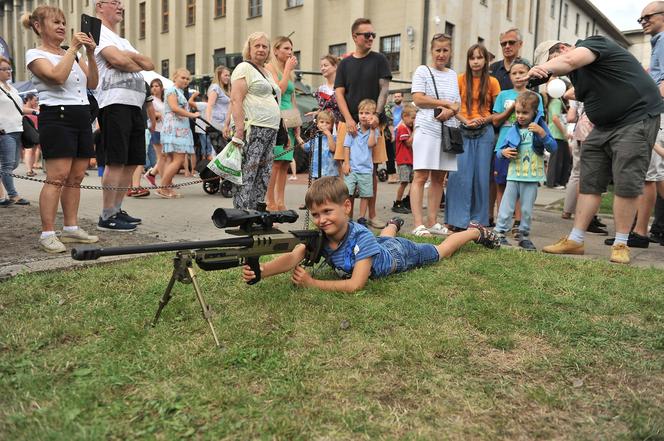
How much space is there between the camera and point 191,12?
105 ft

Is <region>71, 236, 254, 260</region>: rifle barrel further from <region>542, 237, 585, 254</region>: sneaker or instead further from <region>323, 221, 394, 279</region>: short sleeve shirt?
<region>542, 237, 585, 254</region>: sneaker

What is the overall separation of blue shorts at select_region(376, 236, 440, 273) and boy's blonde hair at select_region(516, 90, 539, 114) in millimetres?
2026

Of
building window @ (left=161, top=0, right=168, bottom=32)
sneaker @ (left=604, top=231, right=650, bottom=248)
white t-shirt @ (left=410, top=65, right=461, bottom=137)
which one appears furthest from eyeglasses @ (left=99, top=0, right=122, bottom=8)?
building window @ (left=161, top=0, right=168, bottom=32)

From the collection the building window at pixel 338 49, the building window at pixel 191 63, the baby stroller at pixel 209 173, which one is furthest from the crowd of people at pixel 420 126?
the building window at pixel 191 63

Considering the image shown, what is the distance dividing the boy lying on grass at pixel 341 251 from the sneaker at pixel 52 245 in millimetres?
1940

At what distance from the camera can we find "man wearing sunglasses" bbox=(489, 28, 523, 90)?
6.13 m

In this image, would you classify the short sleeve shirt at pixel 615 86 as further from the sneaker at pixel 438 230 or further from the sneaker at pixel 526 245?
the sneaker at pixel 438 230

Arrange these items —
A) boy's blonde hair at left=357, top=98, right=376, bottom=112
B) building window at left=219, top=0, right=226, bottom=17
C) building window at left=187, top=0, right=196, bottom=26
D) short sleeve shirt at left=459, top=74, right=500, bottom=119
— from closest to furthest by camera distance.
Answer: short sleeve shirt at left=459, top=74, right=500, bottom=119 → boy's blonde hair at left=357, top=98, right=376, bottom=112 → building window at left=219, top=0, right=226, bottom=17 → building window at left=187, top=0, right=196, bottom=26

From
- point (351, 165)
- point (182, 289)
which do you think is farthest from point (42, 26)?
point (351, 165)

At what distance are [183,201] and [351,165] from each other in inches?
119

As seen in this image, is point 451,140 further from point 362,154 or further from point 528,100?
point 362,154

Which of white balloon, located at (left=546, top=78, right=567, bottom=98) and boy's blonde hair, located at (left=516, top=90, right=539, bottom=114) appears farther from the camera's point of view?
boy's blonde hair, located at (left=516, top=90, right=539, bottom=114)

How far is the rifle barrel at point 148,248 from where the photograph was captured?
2.20 metres

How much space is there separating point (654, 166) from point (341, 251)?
3.76 m
